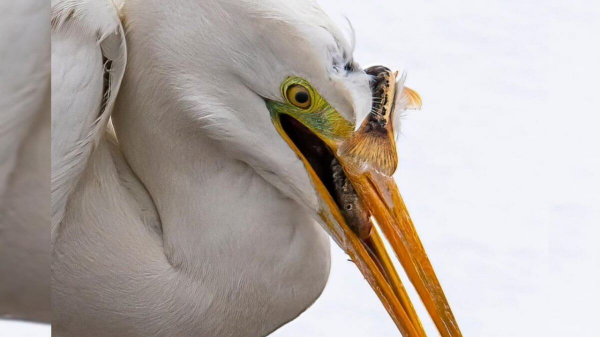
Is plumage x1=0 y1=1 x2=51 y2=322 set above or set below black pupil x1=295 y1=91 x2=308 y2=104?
below

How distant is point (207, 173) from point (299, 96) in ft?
0.59

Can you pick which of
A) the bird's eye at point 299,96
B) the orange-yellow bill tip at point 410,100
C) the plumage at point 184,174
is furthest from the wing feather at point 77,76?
the orange-yellow bill tip at point 410,100

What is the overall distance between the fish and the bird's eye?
0.07 metres

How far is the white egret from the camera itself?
3.55 ft

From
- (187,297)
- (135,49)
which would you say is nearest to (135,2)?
(135,49)

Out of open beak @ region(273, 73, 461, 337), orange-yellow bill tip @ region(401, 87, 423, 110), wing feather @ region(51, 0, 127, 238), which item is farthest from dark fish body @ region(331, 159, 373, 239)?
wing feather @ region(51, 0, 127, 238)

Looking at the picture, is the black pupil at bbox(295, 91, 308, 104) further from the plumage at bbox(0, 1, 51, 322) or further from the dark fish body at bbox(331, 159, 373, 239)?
the plumage at bbox(0, 1, 51, 322)

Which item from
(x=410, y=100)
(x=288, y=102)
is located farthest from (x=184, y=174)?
(x=410, y=100)

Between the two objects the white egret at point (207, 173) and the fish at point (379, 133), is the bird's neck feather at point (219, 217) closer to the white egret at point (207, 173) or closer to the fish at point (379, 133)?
the white egret at point (207, 173)

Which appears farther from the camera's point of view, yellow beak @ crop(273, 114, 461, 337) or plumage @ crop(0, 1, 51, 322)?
yellow beak @ crop(273, 114, 461, 337)

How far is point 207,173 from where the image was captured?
1.20 meters

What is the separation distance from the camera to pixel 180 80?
1.14 m

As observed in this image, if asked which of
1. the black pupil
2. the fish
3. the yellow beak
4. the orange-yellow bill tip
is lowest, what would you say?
the yellow beak

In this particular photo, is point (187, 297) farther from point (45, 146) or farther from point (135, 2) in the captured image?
point (135, 2)
